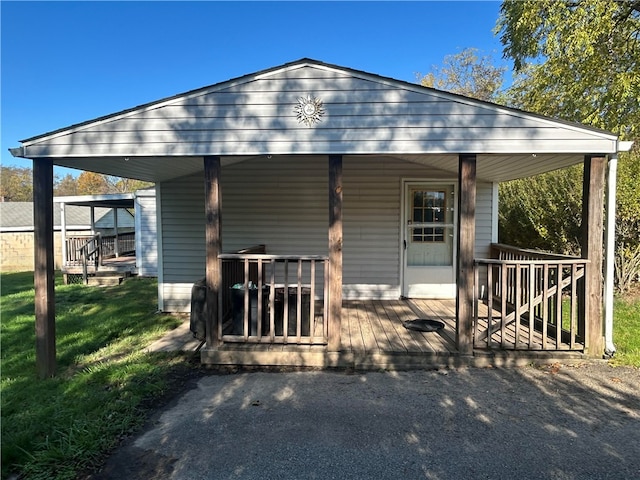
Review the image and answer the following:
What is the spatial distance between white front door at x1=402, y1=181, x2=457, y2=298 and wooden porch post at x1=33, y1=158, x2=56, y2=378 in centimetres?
482

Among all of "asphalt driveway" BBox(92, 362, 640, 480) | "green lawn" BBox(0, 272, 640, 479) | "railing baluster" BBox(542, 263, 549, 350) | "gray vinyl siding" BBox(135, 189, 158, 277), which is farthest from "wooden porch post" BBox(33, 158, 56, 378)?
"gray vinyl siding" BBox(135, 189, 158, 277)

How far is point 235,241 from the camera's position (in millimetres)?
6305

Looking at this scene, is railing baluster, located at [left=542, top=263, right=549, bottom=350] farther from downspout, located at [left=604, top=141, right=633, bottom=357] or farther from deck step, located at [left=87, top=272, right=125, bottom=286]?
deck step, located at [left=87, top=272, right=125, bottom=286]

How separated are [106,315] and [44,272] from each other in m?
2.82

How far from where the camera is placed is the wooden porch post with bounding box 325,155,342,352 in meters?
3.81

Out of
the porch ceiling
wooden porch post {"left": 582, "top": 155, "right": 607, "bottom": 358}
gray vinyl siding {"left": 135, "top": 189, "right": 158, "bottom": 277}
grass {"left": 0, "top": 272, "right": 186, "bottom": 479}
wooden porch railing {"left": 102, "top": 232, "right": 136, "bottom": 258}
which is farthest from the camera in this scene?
wooden porch railing {"left": 102, "top": 232, "right": 136, "bottom": 258}

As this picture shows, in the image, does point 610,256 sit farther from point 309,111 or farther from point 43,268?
point 43,268

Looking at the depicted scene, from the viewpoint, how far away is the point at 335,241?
12.5ft

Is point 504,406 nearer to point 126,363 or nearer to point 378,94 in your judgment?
point 378,94

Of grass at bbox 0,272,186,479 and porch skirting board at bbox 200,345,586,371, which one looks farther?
porch skirting board at bbox 200,345,586,371

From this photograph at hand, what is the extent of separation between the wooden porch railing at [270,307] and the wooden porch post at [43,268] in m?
1.71

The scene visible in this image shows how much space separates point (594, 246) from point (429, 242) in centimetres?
269

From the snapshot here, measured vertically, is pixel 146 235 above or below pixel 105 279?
above

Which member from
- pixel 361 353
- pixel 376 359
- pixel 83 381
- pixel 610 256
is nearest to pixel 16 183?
pixel 83 381
